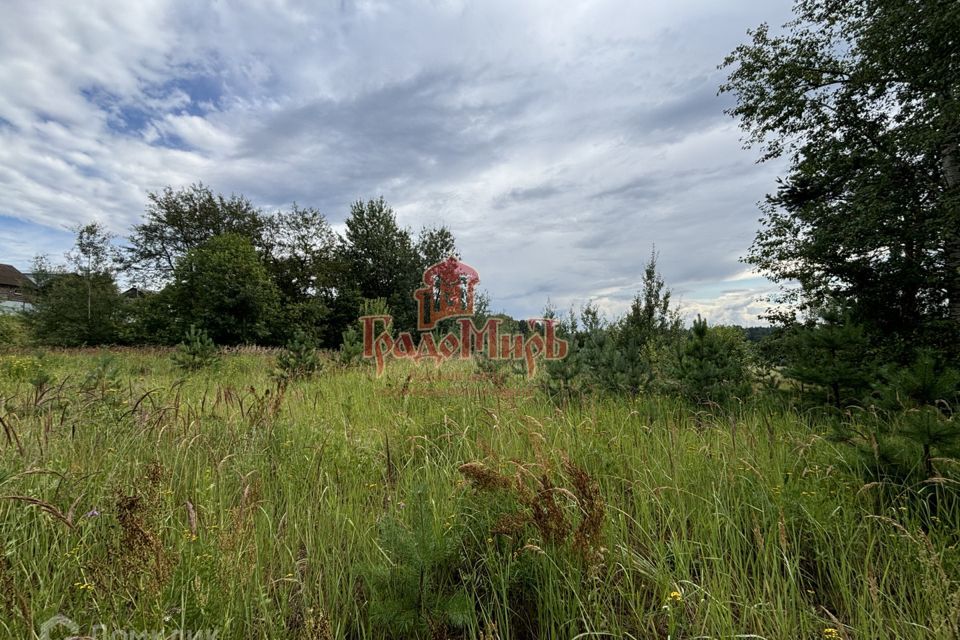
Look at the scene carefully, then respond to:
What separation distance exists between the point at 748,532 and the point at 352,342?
310 inches

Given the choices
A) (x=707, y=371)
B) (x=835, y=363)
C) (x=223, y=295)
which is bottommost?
(x=707, y=371)

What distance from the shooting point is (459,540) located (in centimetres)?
169

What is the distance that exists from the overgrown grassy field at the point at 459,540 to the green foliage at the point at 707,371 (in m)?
1.32

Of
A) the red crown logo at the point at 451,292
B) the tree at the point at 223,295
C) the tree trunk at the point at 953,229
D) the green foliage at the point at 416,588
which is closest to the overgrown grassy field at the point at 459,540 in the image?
the green foliage at the point at 416,588

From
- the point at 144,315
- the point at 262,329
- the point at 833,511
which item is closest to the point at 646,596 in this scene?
the point at 833,511

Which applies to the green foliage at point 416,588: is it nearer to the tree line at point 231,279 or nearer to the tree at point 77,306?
the tree line at point 231,279

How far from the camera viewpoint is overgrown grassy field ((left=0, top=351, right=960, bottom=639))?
1.38 meters

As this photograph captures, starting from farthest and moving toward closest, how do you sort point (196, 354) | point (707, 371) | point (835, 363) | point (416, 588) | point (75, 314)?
point (75, 314), point (196, 354), point (707, 371), point (835, 363), point (416, 588)

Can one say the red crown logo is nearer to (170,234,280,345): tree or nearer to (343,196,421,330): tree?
A: (343,196,421,330): tree

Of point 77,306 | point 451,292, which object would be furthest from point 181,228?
point 451,292

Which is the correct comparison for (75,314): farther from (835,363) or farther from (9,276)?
(9,276)

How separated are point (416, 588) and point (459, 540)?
269 mm

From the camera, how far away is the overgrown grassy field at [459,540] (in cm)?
138

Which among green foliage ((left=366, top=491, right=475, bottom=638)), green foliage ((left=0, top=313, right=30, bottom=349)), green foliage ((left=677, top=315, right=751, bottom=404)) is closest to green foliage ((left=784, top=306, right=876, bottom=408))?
green foliage ((left=677, top=315, right=751, bottom=404))
